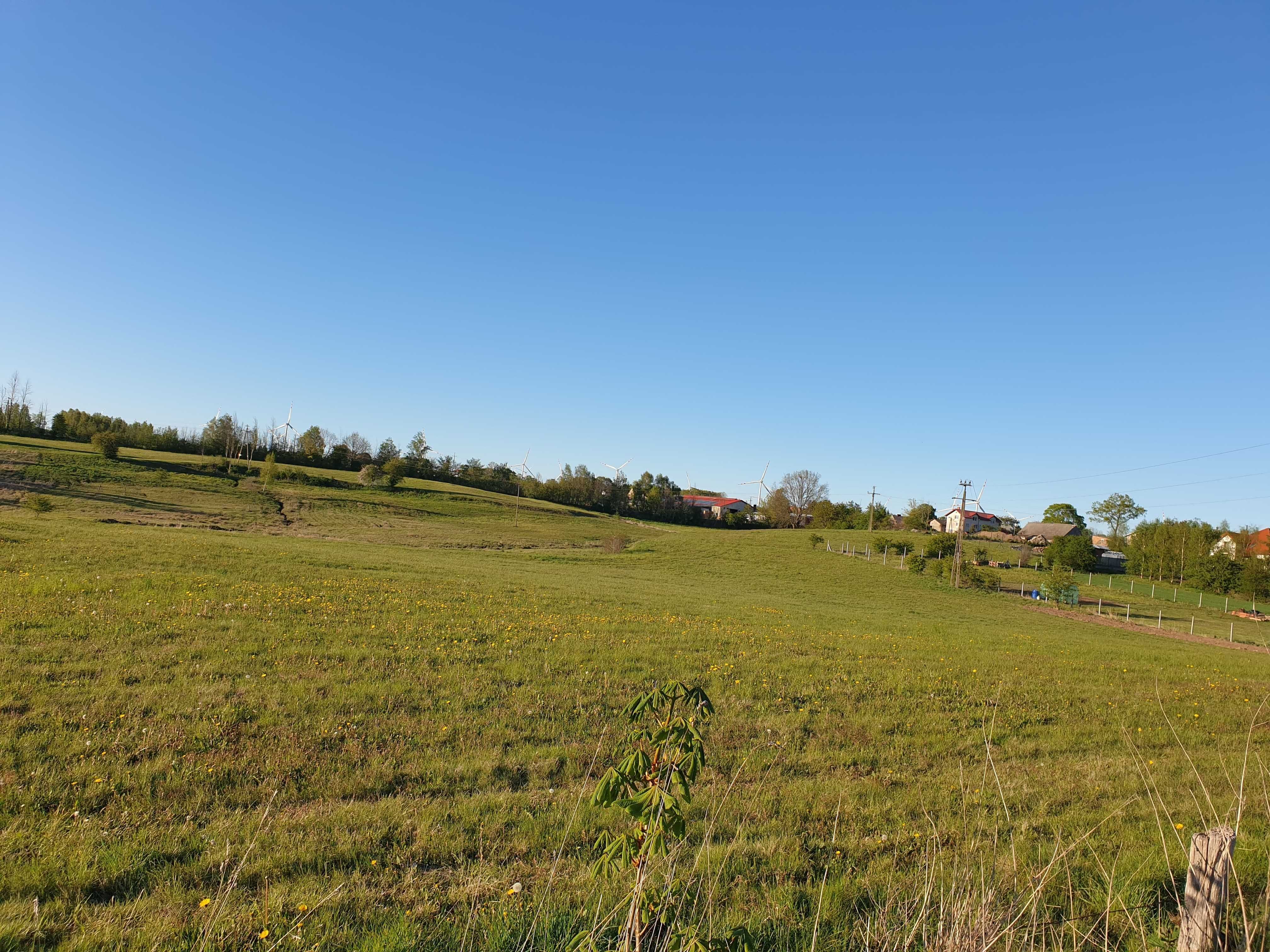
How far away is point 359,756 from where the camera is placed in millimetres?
8188

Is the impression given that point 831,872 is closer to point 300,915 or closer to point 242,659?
point 300,915

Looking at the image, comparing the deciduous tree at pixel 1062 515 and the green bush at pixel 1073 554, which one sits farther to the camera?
the deciduous tree at pixel 1062 515

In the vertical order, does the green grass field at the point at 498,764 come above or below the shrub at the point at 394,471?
below

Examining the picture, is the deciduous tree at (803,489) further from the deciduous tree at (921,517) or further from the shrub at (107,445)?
the shrub at (107,445)

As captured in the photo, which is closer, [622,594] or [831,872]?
[831,872]

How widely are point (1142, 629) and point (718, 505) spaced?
442 ft

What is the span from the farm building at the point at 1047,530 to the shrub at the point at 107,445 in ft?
446

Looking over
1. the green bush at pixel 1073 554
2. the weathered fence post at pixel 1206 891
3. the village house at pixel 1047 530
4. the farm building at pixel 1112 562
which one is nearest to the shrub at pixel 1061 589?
the green bush at pixel 1073 554

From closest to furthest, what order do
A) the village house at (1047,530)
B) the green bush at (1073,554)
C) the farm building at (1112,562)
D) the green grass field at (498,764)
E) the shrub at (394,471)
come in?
the green grass field at (498,764), the green bush at (1073,554), the farm building at (1112,562), the shrub at (394,471), the village house at (1047,530)

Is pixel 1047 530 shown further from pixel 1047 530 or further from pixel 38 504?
pixel 38 504

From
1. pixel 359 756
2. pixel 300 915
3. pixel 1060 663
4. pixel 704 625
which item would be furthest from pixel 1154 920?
pixel 1060 663

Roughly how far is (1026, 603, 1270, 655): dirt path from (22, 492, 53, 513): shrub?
66.8m

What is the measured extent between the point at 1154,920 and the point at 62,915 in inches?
325

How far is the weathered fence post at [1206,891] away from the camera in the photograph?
3293mm
